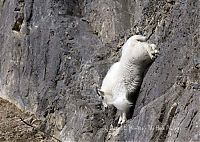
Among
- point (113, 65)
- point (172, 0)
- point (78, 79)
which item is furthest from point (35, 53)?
point (172, 0)

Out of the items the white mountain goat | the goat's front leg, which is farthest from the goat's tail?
the goat's front leg

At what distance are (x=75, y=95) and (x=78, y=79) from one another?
0.31 metres

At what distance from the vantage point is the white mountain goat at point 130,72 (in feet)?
26.8

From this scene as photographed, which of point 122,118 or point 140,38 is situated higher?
point 140,38

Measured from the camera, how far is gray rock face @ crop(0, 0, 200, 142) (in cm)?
674

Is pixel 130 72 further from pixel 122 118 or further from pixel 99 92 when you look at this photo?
pixel 99 92

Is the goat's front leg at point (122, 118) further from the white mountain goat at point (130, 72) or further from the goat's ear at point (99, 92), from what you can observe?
the goat's ear at point (99, 92)

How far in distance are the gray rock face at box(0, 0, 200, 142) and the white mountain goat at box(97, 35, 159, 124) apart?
0.54ft

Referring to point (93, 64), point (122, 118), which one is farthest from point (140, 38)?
point (93, 64)

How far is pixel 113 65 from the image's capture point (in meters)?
9.01

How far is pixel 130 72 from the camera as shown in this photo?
8383 millimetres

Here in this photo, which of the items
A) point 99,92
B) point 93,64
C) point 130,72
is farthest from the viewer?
point 93,64

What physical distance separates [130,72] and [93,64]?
161cm

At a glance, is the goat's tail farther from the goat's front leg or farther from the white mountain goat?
the goat's front leg
